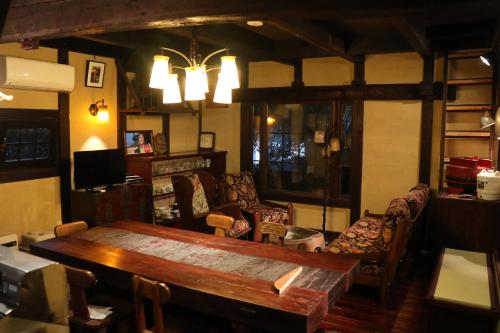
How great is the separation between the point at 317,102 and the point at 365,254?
260cm

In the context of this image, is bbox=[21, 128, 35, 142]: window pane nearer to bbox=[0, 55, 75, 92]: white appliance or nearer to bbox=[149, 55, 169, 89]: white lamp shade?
bbox=[0, 55, 75, 92]: white appliance

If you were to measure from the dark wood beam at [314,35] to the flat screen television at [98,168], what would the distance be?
98.5 inches

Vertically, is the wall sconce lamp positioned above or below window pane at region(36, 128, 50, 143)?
above

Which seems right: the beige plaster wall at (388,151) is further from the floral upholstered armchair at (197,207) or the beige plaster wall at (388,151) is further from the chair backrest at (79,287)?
the chair backrest at (79,287)

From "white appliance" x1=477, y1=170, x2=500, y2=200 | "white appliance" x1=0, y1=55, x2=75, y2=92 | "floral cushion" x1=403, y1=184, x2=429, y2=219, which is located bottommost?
"floral cushion" x1=403, y1=184, x2=429, y2=219

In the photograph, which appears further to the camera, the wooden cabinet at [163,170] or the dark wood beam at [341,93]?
the wooden cabinet at [163,170]

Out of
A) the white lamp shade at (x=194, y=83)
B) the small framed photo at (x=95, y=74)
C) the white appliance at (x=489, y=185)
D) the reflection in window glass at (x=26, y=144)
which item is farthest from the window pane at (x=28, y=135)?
the white appliance at (x=489, y=185)

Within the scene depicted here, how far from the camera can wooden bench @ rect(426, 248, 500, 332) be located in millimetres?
2795

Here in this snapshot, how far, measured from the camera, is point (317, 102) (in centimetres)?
591

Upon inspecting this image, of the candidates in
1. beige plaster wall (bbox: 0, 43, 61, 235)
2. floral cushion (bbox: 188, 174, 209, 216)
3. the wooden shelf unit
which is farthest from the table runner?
the wooden shelf unit

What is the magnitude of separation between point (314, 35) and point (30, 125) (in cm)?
296

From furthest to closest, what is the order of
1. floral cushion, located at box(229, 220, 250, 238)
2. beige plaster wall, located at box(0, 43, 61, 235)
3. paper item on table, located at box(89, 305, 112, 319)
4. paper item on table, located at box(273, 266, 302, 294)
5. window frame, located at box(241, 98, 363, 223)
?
window frame, located at box(241, 98, 363, 223), floral cushion, located at box(229, 220, 250, 238), beige plaster wall, located at box(0, 43, 61, 235), paper item on table, located at box(89, 305, 112, 319), paper item on table, located at box(273, 266, 302, 294)

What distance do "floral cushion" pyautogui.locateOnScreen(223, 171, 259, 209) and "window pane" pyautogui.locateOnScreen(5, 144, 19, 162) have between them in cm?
248

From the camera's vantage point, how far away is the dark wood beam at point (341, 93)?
519cm
